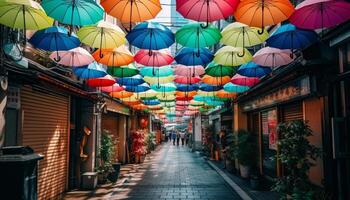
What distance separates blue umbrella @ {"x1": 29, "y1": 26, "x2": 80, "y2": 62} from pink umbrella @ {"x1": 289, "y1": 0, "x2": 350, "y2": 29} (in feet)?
19.0

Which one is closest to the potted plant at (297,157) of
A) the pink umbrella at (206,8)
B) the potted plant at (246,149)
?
the pink umbrella at (206,8)

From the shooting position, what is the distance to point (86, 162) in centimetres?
1513

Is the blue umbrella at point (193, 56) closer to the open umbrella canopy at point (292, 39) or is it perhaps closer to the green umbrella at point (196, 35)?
the green umbrella at point (196, 35)

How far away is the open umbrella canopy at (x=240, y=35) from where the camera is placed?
30.1 feet

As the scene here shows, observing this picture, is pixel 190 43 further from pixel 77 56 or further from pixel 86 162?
pixel 86 162

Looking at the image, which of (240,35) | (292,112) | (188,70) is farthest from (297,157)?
(188,70)

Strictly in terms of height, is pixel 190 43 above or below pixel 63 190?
above

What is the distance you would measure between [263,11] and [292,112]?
634 centimetres

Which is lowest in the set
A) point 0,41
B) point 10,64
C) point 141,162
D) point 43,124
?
point 141,162

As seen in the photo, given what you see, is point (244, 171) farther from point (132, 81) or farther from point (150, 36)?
point (150, 36)

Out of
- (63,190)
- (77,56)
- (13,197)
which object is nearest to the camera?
(13,197)

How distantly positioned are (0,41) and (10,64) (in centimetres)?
74

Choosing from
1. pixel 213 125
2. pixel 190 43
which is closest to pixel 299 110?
pixel 190 43

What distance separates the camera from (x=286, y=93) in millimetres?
12039
